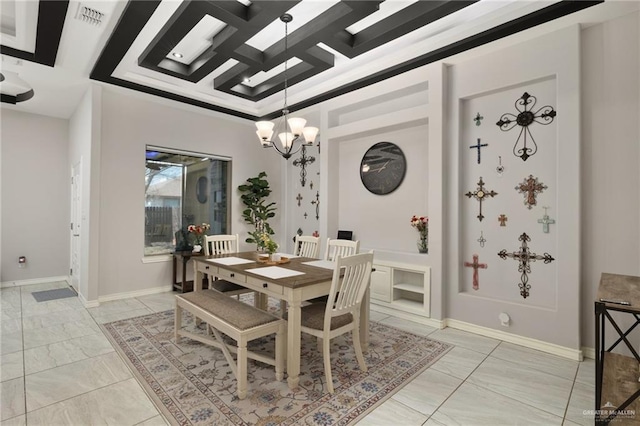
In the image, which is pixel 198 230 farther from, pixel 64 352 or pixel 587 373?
pixel 587 373

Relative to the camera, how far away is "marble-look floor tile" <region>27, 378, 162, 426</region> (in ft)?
6.28

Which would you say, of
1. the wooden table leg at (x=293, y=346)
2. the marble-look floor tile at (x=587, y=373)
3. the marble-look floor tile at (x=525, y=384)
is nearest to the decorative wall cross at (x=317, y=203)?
the wooden table leg at (x=293, y=346)

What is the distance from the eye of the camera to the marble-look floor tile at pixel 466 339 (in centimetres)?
300

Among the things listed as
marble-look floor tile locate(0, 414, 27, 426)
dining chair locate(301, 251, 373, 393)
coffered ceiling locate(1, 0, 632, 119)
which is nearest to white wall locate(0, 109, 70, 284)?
coffered ceiling locate(1, 0, 632, 119)

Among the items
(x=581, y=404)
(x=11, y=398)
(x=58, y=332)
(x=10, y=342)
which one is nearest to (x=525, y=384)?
(x=581, y=404)

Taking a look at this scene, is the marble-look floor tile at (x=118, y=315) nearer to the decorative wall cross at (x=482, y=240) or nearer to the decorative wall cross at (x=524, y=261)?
the decorative wall cross at (x=482, y=240)

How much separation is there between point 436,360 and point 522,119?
2.46 m

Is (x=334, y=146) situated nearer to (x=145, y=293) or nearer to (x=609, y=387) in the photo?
(x=145, y=293)

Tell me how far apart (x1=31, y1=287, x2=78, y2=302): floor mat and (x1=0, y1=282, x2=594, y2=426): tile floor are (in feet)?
3.93

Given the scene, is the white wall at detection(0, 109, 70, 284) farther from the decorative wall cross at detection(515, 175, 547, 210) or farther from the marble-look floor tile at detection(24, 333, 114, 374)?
the decorative wall cross at detection(515, 175, 547, 210)

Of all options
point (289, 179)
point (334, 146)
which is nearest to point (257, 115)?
point (289, 179)

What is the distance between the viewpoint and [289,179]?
6.00 meters

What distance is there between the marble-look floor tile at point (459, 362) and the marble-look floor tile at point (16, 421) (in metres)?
2.82

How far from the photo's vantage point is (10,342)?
9.86ft
